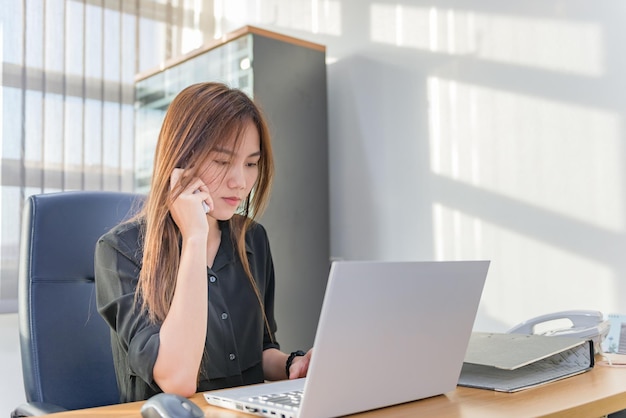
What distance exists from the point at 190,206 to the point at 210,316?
224mm

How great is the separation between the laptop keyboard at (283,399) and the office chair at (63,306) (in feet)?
1.93

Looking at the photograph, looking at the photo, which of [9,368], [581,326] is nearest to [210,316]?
[581,326]

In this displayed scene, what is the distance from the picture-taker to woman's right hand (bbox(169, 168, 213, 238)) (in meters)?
1.08

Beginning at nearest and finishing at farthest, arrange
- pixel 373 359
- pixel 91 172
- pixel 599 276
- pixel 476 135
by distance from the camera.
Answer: pixel 373 359 → pixel 599 276 → pixel 476 135 → pixel 91 172

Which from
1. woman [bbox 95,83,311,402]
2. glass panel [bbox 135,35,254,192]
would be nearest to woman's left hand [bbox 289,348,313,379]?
woman [bbox 95,83,311,402]

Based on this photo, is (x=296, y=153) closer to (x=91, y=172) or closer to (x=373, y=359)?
(x=91, y=172)

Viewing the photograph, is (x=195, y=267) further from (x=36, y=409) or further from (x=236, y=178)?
(x=36, y=409)

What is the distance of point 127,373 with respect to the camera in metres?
1.12

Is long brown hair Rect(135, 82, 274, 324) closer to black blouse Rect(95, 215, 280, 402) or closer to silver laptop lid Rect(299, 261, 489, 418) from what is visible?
black blouse Rect(95, 215, 280, 402)

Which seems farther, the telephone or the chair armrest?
the telephone

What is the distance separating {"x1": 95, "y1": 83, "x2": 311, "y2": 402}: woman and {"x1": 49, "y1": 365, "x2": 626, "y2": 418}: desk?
0.12 metres

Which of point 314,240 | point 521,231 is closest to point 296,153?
point 314,240

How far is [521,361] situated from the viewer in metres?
0.95

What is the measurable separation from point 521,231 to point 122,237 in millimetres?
1331
